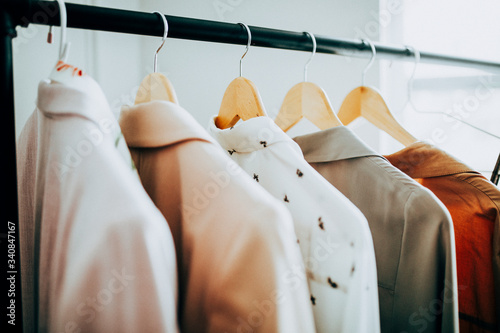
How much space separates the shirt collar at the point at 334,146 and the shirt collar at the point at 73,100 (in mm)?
326

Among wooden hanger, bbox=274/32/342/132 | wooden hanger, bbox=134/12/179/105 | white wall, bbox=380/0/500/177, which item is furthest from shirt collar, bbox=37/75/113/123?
white wall, bbox=380/0/500/177

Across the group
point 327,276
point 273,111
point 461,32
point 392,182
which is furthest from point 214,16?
point 327,276

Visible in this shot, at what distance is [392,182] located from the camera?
0.47 m

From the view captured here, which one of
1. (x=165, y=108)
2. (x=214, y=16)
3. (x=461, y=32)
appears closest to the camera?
(x=165, y=108)

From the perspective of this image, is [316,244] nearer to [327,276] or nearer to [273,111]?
[327,276]

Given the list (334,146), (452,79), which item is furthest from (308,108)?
(452,79)

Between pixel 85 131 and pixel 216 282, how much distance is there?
18 cm

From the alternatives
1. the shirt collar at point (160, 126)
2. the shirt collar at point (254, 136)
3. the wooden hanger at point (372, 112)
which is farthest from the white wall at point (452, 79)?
the shirt collar at point (160, 126)

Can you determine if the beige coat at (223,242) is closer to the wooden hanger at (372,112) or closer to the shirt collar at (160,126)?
the shirt collar at (160,126)

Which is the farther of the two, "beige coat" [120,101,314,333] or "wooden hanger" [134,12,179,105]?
"wooden hanger" [134,12,179,105]

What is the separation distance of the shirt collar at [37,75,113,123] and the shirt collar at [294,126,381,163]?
33 centimetres

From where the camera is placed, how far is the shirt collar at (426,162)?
0.52 m

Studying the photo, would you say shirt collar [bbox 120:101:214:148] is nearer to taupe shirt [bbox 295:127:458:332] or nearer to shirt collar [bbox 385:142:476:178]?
taupe shirt [bbox 295:127:458:332]

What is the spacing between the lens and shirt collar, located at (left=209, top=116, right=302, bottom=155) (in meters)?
0.44
